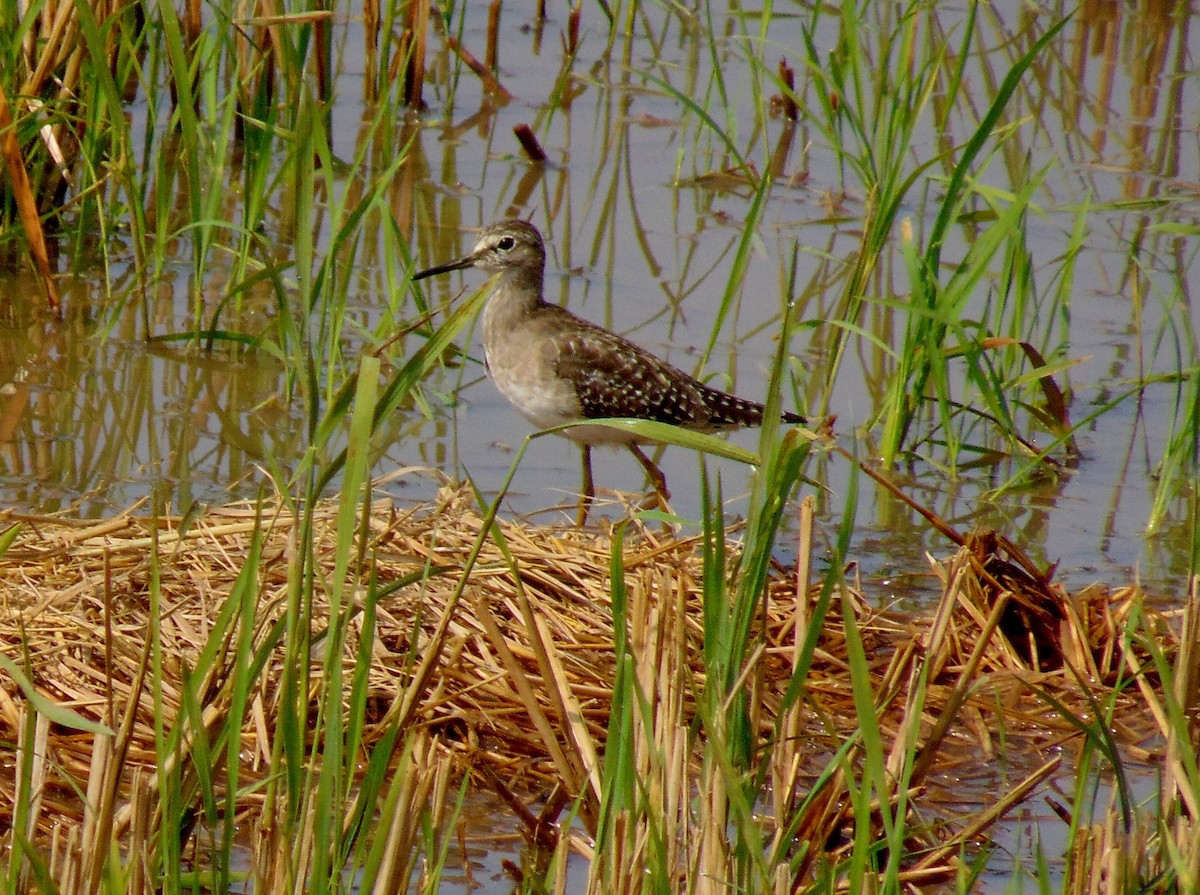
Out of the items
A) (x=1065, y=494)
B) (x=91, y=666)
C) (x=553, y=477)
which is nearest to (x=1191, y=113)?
(x=1065, y=494)

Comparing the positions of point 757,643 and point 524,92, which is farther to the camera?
point 524,92

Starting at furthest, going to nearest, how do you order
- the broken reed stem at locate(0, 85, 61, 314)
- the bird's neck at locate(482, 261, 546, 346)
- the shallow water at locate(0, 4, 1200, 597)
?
the bird's neck at locate(482, 261, 546, 346), the broken reed stem at locate(0, 85, 61, 314), the shallow water at locate(0, 4, 1200, 597)

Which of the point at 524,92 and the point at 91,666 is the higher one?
the point at 524,92

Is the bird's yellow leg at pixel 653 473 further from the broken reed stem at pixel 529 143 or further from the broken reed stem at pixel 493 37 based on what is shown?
the broken reed stem at pixel 493 37


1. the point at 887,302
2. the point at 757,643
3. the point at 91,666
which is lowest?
the point at 91,666

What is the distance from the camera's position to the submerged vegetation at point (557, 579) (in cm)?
303

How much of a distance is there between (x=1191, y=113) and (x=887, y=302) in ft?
19.5

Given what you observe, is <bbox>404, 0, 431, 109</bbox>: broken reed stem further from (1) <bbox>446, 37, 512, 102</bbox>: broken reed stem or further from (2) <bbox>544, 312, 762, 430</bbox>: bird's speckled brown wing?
(2) <bbox>544, 312, 762, 430</bbox>: bird's speckled brown wing

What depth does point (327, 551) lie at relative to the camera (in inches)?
192

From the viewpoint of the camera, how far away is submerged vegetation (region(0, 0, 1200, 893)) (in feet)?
9.95

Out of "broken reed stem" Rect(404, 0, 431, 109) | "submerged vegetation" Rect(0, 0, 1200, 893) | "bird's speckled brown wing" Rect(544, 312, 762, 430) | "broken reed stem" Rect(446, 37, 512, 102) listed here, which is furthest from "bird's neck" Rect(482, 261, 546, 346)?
"broken reed stem" Rect(446, 37, 512, 102)

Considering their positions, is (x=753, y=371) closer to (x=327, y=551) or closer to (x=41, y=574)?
(x=327, y=551)

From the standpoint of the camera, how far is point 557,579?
514 centimetres

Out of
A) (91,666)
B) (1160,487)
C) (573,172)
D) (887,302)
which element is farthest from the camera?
(573,172)
